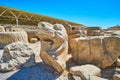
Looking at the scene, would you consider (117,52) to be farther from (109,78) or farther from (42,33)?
(42,33)

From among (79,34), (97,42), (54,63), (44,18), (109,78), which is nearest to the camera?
(54,63)

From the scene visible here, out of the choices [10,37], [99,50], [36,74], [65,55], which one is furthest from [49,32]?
[10,37]

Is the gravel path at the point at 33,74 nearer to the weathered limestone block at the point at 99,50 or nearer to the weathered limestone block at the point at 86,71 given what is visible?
the weathered limestone block at the point at 86,71

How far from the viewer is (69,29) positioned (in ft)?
19.4

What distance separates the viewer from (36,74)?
4.31 m

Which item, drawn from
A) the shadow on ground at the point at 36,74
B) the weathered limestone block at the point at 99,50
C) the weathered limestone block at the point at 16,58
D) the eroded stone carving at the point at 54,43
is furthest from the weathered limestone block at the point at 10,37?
the weathered limestone block at the point at 99,50

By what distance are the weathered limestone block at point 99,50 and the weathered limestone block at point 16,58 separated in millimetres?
1718

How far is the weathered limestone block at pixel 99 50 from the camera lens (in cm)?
468

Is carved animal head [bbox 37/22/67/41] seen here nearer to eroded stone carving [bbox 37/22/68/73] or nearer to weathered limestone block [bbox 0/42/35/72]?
eroded stone carving [bbox 37/22/68/73]

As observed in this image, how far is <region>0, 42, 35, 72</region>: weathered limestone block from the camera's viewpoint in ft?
15.2

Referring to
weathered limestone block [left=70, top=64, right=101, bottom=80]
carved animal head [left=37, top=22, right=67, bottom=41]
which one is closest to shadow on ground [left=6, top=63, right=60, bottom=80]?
weathered limestone block [left=70, top=64, right=101, bottom=80]

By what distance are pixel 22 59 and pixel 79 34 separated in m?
2.33

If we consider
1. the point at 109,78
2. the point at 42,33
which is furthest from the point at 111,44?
the point at 42,33

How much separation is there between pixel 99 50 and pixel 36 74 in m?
2.09
